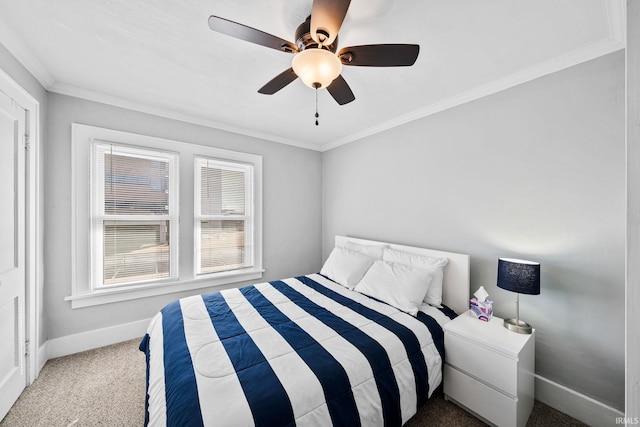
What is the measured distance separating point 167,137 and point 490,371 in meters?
3.66

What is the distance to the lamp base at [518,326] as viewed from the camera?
173 cm

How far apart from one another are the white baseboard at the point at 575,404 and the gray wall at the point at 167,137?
2.87m

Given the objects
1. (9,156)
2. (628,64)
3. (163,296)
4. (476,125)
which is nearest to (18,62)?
(9,156)

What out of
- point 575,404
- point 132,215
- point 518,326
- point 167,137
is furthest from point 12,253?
point 575,404

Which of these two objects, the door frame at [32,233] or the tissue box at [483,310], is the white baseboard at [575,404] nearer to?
the tissue box at [483,310]

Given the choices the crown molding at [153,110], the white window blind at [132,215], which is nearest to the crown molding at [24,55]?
the crown molding at [153,110]

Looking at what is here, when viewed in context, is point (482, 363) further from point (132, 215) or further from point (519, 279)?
point (132, 215)

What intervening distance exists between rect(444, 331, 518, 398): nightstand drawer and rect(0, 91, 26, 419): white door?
123 inches

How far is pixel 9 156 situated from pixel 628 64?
3.33 m

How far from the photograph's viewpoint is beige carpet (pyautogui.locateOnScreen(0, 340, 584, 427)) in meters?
1.63

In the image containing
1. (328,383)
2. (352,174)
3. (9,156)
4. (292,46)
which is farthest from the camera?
(352,174)

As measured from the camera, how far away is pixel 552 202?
6.01ft

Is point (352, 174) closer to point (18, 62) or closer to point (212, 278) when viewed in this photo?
point (212, 278)

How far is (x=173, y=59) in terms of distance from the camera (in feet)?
6.03
